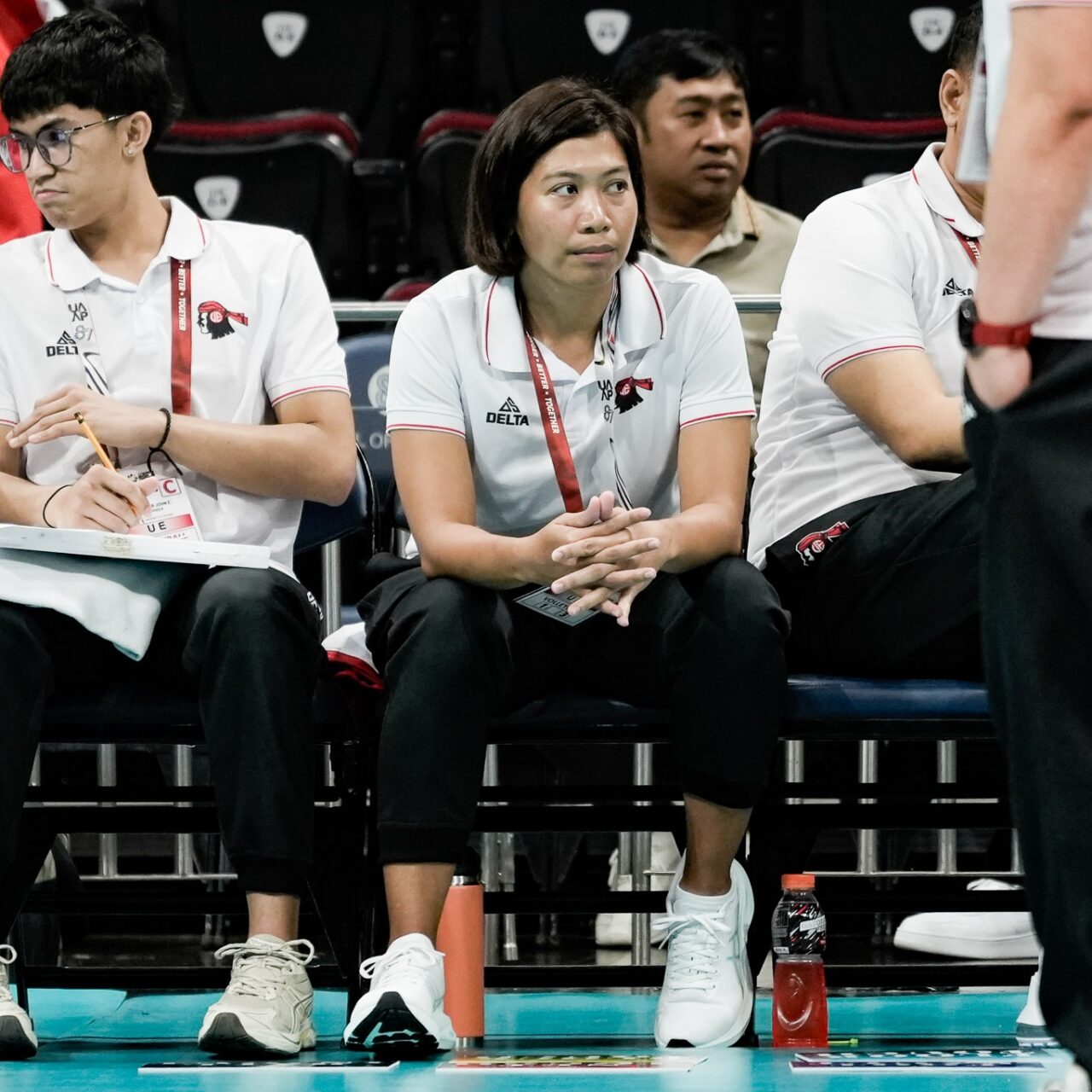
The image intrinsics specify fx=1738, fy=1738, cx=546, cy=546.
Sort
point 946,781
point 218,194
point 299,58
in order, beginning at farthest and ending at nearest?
point 299,58 < point 218,194 < point 946,781

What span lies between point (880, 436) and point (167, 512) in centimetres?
111

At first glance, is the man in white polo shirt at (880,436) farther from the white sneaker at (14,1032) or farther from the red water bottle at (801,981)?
the white sneaker at (14,1032)

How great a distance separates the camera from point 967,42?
2775 millimetres

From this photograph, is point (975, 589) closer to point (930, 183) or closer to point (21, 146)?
point (930, 183)

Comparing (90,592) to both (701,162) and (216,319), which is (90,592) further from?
(701,162)

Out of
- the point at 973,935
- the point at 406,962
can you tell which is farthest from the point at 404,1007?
the point at 973,935

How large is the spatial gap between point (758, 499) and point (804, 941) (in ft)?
2.49

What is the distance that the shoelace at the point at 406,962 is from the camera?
7.36 feet

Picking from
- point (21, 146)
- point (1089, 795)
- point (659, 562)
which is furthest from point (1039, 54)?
point (21, 146)

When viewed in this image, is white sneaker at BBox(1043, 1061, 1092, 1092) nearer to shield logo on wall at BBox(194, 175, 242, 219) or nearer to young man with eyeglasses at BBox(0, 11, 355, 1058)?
young man with eyeglasses at BBox(0, 11, 355, 1058)

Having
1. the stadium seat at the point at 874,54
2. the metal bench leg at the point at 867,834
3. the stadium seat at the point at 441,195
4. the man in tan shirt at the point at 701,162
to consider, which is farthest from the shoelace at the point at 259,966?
the stadium seat at the point at 874,54

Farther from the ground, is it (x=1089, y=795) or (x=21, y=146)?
(x=21, y=146)

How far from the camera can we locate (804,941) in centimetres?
248

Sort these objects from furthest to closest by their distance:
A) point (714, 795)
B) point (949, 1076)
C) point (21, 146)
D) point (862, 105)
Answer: point (862, 105)
point (21, 146)
point (714, 795)
point (949, 1076)
